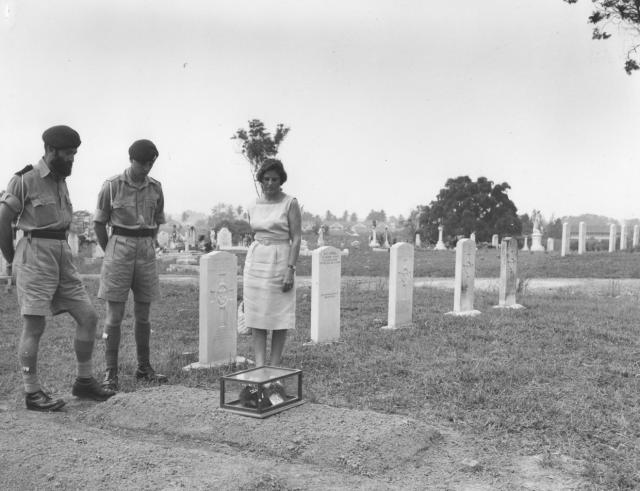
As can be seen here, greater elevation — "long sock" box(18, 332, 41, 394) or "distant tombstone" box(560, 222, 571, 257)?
"distant tombstone" box(560, 222, 571, 257)

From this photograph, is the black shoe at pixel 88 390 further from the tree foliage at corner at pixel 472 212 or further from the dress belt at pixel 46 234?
the tree foliage at corner at pixel 472 212

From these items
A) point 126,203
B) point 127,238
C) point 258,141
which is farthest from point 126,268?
point 258,141

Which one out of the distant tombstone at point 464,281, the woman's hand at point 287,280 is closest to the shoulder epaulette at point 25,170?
the woman's hand at point 287,280

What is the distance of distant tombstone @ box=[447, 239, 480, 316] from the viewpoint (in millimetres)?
9413

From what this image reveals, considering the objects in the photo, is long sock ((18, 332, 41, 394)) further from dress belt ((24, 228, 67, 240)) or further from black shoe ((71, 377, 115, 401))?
dress belt ((24, 228, 67, 240))

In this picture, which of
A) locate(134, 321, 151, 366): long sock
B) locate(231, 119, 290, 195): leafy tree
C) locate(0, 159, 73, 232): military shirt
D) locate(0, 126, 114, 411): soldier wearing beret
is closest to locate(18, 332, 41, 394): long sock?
locate(0, 126, 114, 411): soldier wearing beret

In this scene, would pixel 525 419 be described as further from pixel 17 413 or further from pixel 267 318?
pixel 17 413

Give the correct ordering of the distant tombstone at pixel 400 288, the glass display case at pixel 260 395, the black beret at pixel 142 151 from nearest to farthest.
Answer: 1. the glass display case at pixel 260 395
2. the black beret at pixel 142 151
3. the distant tombstone at pixel 400 288

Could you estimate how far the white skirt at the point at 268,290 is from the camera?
5.27 meters

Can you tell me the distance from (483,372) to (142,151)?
11.1 ft

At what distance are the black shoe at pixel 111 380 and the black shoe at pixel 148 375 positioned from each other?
220 mm

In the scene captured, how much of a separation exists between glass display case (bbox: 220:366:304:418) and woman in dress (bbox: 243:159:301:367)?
0.91 m

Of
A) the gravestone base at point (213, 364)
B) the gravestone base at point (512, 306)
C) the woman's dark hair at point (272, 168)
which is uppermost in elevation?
the woman's dark hair at point (272, 168)

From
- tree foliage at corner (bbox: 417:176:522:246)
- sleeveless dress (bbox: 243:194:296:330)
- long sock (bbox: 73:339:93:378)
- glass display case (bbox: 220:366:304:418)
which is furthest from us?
tree foliage at corner (bbox: 417:176:522:246)
